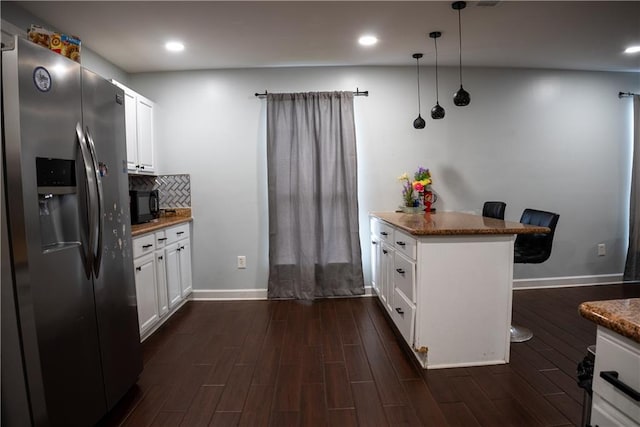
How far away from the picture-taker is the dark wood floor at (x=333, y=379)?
1.71 meters

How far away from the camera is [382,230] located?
299cm

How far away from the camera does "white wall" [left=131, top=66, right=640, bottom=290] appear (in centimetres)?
349

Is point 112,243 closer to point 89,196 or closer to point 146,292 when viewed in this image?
point 89,196

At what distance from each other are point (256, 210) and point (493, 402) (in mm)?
2691

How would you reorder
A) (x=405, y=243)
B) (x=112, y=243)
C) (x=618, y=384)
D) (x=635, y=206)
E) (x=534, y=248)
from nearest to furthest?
(x=618, y=384)
(x=112, y=243)
(x=405, y=243)
(x=534, y=248)
(x=635, y=206)

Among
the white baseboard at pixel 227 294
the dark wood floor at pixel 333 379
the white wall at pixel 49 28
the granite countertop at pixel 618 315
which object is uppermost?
the white wall at pixel 49 28

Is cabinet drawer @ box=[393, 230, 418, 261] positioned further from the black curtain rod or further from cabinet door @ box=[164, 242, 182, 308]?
cabinet door @ box=[164, 242, 182, 308]

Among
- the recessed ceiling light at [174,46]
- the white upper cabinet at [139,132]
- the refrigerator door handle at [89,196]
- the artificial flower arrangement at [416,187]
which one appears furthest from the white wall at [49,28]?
the artificial flower arrangement at [416,187]

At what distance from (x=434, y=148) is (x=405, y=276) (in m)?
1.89

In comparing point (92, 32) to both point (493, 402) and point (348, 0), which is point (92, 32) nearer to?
point (348, 0)

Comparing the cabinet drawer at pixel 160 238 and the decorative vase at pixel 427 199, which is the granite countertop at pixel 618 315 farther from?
the cabinet drawer at pixel 160 238

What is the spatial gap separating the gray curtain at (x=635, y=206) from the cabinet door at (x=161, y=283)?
16.8ft

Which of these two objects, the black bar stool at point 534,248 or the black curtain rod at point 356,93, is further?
the black curtain rod at point 356,93

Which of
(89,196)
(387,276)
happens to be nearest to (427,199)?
(387,276)
